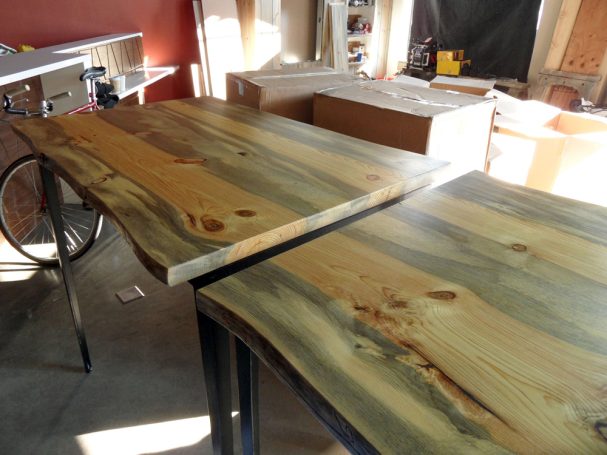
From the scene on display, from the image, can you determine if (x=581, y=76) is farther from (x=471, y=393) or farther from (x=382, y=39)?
(x=471, y=393)

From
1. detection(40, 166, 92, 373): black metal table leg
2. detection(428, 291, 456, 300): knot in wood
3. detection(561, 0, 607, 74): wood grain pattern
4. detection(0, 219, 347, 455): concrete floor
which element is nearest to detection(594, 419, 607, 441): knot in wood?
detection(428, 291, 456, 300): knot in wood

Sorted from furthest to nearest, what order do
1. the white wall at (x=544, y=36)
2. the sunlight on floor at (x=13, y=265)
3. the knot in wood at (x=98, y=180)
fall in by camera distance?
the white wall at (x=544, y=36), the sunlight on floor at (x=13, y=265), the knot in wood at (x=98, y=180)

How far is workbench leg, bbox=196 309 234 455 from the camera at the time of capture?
0.69 metres

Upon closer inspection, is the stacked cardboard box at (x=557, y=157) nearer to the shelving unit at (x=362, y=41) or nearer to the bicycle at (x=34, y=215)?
the bicycle at (x=34, y=215)

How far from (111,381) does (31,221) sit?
1.30 metres

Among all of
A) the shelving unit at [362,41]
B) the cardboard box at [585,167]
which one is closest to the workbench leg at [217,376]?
the cardboard box at [585,167]

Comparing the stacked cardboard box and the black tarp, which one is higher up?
the black tarp

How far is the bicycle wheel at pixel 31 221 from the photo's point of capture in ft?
7.25

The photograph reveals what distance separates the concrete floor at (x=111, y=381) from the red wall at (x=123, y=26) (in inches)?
69.2

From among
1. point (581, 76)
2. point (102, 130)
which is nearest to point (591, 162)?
point (102, 130)

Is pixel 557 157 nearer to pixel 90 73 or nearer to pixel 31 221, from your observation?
pixel 90 73

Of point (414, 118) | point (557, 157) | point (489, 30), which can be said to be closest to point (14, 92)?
point (414, 118)

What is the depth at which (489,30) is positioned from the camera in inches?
192

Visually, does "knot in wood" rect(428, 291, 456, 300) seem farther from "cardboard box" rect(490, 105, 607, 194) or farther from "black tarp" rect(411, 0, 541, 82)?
"black tarp" rect(411, 0, 541, 82)
